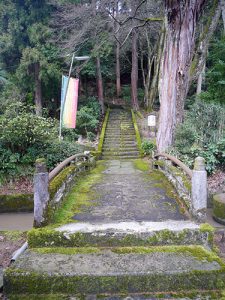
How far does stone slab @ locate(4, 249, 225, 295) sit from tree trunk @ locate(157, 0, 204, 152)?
766 cm

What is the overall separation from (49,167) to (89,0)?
14136 mm

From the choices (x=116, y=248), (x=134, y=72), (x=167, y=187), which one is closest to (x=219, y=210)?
(x=167, y=187)

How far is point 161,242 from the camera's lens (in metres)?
4.44

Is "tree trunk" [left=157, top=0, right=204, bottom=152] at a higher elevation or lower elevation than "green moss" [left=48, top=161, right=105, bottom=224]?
higher

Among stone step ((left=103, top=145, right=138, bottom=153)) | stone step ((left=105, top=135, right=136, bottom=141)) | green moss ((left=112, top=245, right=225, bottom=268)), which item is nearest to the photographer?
green moss ((left=112, top=245, right=225, bottom=268))

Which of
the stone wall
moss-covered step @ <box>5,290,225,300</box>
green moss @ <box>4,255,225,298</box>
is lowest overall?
moss-covered step @ <box>5,290,225,300</box>

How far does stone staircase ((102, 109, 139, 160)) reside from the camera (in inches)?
603

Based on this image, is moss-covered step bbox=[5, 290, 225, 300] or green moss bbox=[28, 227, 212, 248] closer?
moss-covered step bbox=[5, 290, 225, 300]

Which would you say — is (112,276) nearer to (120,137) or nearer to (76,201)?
(76,201)

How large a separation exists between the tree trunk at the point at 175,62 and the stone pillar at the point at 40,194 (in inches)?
281

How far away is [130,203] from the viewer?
19.6 ft

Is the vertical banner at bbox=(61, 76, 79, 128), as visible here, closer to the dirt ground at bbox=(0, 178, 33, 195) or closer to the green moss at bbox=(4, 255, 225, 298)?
the dirt ground at bbox=(0, 178, 33, 195)

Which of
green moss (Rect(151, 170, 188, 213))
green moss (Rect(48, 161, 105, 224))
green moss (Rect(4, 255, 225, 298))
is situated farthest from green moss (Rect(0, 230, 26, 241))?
green moss (Rect(151, 170, 188, 213))

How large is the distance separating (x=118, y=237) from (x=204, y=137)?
7.90m
